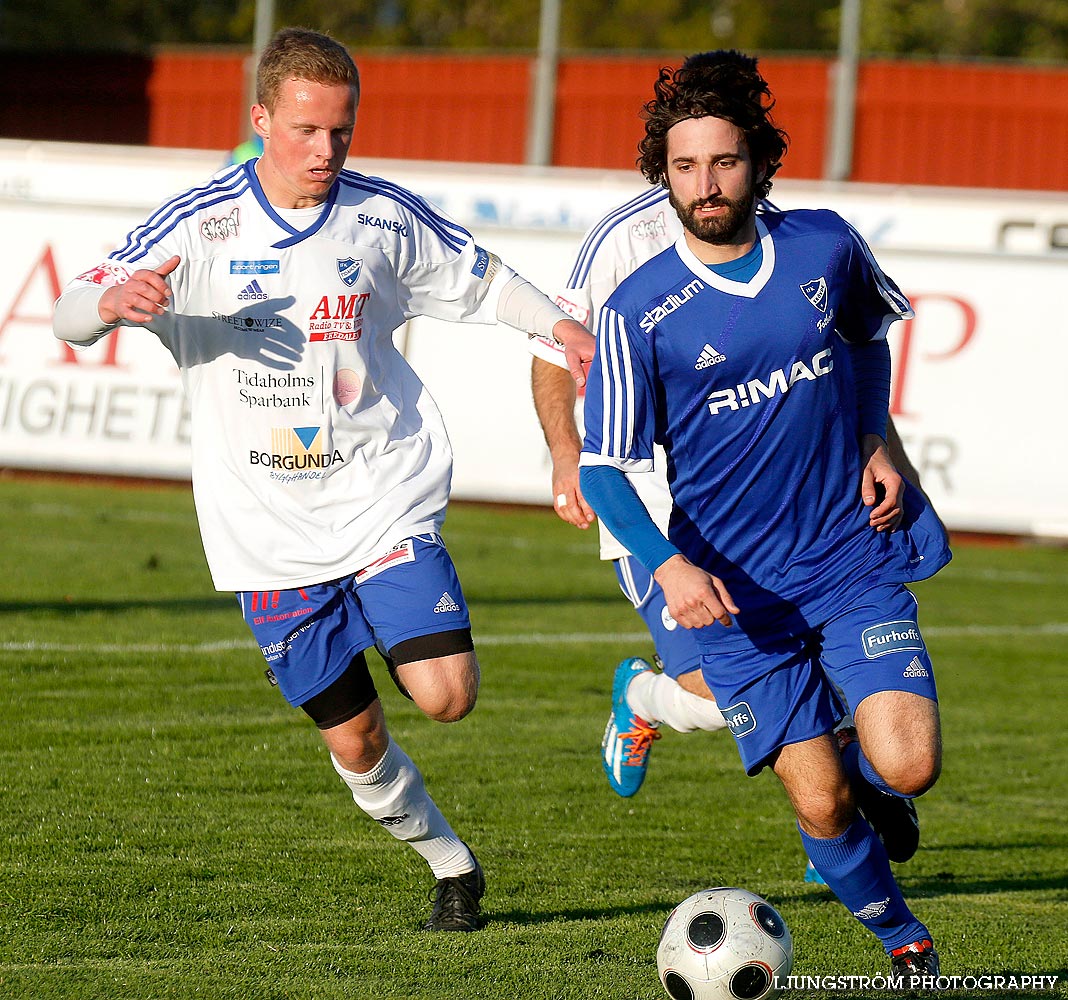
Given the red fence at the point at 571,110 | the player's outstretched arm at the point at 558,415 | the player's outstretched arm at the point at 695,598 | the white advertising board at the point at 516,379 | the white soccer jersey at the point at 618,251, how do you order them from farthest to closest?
1. the red fence at the point at 571,110
2. the white advertising board at the point at 516,379
3. the white soccer jersey at the point at 618,251
4. the player's outstretched arm at the point at 558,415
5. the player's outstretched arm at the point at 695,598

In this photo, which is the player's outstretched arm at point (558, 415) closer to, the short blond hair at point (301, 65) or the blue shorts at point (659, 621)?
the blue shorts at point (659, 621)

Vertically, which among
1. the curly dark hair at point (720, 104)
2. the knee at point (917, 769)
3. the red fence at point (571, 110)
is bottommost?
the knee at point (917, 769)

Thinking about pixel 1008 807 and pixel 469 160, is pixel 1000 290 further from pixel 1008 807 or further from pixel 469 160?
pixel 469 160

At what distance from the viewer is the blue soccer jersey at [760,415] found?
4551mm

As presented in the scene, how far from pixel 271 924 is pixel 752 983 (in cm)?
144

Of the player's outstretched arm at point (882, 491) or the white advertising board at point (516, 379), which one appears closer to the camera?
the player's outstretched arm at point (882, 491)

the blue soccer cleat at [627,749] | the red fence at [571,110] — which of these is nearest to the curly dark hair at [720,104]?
the blue soccer cleat at [627,749]

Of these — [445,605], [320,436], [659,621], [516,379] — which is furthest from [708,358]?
[516,379]

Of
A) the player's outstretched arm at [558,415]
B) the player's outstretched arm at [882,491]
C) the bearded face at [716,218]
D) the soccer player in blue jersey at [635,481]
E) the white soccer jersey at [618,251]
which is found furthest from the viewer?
the white soccer jersey at [618,251]

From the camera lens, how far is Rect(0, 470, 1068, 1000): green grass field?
15.5 feet

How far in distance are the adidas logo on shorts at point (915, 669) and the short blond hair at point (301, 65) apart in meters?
2.14

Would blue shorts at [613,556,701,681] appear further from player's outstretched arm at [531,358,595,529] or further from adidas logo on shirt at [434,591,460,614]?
adidas logo on shirt at [434,591,460,614]

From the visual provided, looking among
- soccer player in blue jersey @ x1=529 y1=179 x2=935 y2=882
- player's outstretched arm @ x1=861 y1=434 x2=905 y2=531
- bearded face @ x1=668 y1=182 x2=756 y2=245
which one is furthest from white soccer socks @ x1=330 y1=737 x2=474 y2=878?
bearded face @ x1=668 y1=182 x2=756 y2=245

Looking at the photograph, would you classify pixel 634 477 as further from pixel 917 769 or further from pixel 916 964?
pixel 916 964
